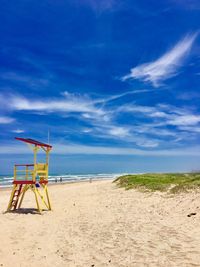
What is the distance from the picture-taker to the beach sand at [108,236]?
870 centimetres

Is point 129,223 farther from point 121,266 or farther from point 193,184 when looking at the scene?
point 193,184

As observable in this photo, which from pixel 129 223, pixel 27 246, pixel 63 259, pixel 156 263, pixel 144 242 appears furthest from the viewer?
pixel 129 223

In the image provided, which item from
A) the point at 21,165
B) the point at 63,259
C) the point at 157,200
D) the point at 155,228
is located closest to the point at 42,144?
the point at 21,165

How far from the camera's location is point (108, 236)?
441 inches

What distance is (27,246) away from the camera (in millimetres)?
10633

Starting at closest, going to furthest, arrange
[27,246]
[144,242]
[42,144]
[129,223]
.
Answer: [144,242]
[27,246]
[129,223]
[42,144]

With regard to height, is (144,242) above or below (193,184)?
below

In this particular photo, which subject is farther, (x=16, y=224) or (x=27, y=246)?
(x=16, y=224)

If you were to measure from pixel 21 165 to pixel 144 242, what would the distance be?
35.8 ft

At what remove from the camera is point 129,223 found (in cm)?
1312

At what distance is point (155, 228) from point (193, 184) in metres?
8.43

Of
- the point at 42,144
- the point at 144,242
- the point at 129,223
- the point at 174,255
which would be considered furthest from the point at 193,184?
the point at 174,255

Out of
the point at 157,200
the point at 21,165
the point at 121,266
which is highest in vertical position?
the point at 21,165

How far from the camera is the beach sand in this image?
870 centimetres
